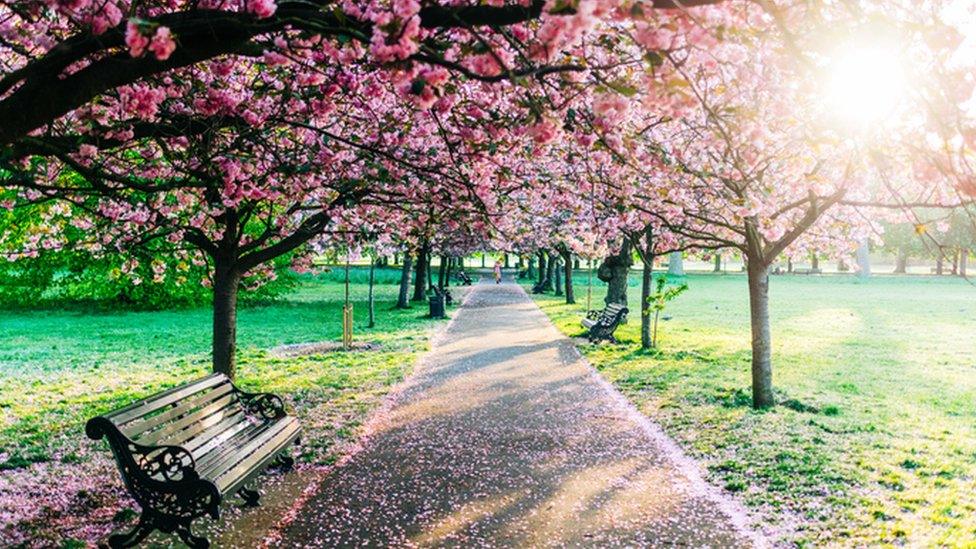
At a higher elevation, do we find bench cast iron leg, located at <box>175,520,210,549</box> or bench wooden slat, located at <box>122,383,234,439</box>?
bench wooden slat, located at <box>122,383,234,439</box>

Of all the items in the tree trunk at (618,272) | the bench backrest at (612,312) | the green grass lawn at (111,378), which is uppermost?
the tree trunk at (618,272)

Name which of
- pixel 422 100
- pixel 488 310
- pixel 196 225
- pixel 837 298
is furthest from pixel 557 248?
pixel 422 100

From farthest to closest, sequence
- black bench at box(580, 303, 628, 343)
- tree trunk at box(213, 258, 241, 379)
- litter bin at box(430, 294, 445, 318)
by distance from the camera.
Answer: litter bin at box(430, 294, 445, 318)
black bench at box(580, 303, 628, 343)
tree trunk at box(213, 258, 241, 379)

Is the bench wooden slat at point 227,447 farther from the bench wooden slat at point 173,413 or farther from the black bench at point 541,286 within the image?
the black bench at point 541,286

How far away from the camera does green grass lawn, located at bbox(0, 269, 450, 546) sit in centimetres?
668

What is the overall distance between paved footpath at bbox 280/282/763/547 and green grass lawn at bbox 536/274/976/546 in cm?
57

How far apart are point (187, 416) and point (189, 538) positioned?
1.56m

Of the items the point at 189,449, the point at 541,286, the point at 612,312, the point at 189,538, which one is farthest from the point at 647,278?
the point at 541,286

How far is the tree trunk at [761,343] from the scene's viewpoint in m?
10.6

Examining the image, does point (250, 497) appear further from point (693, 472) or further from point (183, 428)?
point (693, 472)

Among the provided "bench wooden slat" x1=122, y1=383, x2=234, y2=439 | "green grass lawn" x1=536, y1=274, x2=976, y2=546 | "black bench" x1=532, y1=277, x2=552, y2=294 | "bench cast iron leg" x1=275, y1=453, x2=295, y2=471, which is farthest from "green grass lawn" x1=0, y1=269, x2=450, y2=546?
"black bench" x1=532, y1=277, x2=552, y2=294

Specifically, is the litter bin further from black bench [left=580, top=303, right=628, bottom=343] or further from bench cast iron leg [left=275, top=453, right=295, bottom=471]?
bench cast iron leg [left=275, top=453, right=295, bottom=471]

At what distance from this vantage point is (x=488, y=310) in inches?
1215

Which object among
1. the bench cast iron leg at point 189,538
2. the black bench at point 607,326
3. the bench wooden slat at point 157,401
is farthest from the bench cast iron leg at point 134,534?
the black bench at point 607,326
